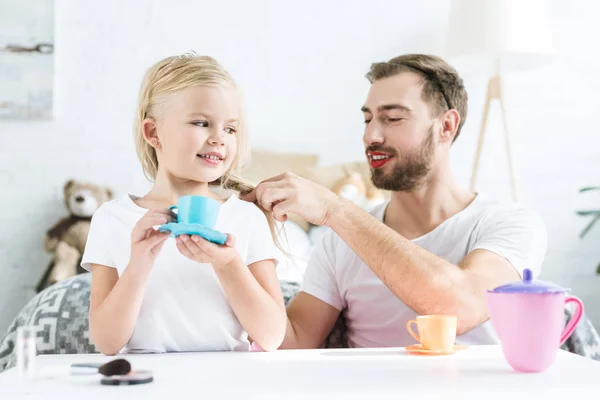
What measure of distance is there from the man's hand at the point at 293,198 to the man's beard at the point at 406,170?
34 centimetres

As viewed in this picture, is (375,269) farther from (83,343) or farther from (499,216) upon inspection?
(83,343)

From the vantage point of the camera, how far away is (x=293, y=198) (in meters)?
1.40

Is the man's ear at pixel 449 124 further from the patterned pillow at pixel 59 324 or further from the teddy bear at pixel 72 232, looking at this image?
the teddy bear at pixel 72 232

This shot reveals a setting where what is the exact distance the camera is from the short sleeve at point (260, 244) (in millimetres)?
1259

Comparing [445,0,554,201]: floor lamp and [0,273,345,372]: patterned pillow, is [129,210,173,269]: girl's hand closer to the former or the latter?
[0,273,345,372]: patterned pillow

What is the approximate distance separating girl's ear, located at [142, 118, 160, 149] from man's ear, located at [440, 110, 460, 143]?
825 mm

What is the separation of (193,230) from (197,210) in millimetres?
27

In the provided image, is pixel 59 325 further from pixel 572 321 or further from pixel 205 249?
pixel 572 321

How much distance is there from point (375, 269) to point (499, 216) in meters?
0.35

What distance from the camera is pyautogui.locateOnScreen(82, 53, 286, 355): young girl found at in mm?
1104

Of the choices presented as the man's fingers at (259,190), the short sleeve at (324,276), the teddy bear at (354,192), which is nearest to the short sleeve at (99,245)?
the man's fingers at (259,190)

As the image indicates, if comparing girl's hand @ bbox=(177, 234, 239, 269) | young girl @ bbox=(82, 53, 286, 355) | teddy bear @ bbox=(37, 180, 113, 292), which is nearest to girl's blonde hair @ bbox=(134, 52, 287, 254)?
young girl @ bbox=(82, 53, 286, 355)

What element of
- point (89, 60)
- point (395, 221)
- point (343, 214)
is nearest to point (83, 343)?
point (343, 214)

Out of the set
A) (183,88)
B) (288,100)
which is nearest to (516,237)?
(183,88)
